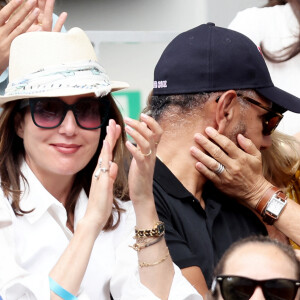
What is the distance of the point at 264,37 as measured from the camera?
14.2 ft

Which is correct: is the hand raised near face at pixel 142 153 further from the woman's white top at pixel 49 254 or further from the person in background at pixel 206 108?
the person in background at pixel 206 108

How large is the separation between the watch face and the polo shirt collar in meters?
0.37

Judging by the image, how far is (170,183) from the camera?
3379 mm

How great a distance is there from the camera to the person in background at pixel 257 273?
2.41m

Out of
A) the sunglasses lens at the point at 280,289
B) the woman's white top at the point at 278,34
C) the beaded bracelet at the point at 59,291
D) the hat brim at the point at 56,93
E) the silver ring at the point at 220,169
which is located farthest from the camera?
the woman's white top at the point at 278,34

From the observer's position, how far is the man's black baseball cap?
344 cm

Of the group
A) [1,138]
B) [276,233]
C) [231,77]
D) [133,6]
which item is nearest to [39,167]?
[1,138]

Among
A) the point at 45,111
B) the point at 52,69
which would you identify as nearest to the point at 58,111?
the point at 45,111

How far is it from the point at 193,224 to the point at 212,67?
65 cm

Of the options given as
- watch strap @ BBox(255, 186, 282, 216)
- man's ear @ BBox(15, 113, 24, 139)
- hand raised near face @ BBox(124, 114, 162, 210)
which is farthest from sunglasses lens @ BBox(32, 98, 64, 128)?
watch strap @ BBox(255, 186, 282, 216)

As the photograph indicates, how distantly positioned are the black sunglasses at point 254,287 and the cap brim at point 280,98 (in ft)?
3.97

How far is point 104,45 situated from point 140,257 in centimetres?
227

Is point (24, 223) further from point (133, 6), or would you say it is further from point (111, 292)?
point (133, 6)

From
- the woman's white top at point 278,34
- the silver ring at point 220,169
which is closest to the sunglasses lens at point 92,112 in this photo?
the silver ring at point 220,169
